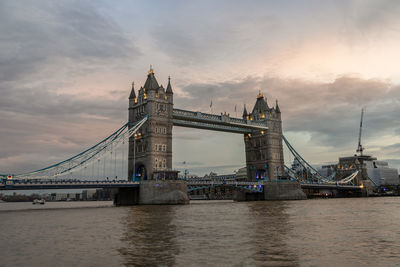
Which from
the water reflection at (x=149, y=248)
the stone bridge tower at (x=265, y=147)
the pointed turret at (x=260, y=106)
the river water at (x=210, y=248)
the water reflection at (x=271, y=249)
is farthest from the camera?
the pointed turret at (x=260, y=106)

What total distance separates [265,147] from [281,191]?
48.6 feet

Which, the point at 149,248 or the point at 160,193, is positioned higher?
the point at 160,193

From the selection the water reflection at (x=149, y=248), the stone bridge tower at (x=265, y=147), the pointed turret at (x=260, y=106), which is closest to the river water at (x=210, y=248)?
the water reflection at (x=149, y=248)

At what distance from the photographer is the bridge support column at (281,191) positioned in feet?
290

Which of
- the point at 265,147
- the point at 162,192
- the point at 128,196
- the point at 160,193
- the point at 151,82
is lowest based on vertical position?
the point at 128,196

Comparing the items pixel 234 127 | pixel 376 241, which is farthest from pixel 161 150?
pixel 376 241

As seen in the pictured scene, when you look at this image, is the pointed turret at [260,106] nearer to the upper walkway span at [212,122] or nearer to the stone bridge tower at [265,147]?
the stone bridge tower at [265,147]

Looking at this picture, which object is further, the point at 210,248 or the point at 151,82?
the point at 151,82

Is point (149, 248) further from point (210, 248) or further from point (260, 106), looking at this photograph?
point (260, 106)

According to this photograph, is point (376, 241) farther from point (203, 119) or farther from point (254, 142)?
point (254, 142)

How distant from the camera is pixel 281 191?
8850 centimetres

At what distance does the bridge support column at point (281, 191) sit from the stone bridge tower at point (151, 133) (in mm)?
29327

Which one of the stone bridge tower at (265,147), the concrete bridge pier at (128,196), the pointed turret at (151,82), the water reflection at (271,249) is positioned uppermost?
the pointed turret at (151,82)

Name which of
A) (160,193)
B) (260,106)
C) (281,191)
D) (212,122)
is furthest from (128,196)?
(260,106)
